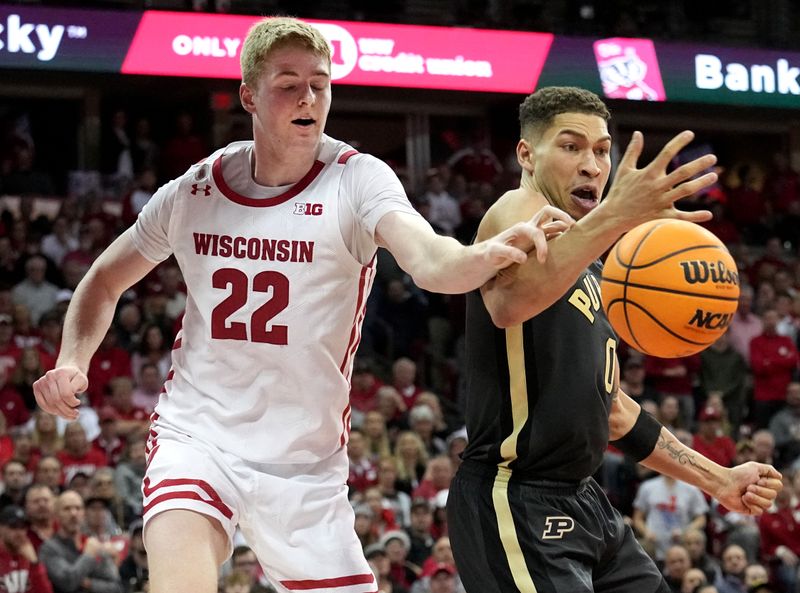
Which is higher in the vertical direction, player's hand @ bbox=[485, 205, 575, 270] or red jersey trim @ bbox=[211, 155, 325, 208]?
red jersey trim @ bbox=[211, 155, 325, 208]

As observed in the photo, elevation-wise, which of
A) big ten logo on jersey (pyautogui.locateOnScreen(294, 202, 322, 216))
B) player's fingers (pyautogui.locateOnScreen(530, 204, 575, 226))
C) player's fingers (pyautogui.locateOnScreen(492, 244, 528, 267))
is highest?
big ten logo on jersey (pyautogui.locateOnScreen(294, 202, 322, 216))

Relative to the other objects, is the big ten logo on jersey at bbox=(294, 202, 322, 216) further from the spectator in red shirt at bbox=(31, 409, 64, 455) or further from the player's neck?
the spectator in red shirt at bbox=(31, 409, 64, 455)

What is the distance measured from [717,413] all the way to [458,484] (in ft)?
30.4

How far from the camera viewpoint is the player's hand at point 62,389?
408 centimetres

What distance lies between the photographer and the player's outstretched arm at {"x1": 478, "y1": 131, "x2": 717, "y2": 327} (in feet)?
10.7

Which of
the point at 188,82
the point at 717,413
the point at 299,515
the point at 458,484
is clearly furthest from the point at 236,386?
the point at 188,82

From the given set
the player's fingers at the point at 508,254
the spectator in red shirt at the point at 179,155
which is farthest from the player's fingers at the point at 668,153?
the spectator in red shirt at the point at 179,155

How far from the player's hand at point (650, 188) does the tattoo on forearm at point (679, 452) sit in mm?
1686

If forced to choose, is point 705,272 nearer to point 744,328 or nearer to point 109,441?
point 109,441

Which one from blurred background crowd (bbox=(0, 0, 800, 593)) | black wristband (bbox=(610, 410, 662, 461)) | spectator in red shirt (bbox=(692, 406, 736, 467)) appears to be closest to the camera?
black wristband (bbox=(610, 410, 662, 461))

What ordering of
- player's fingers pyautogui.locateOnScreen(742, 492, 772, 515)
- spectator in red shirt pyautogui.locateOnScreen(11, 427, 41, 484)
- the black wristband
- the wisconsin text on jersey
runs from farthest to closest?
spectator in red shirt pyautogui.locateOnScreen(11, 427, 41, 484)
the black wristband
player's fingers pyautogui.locateOnScreen(742, 492, 772, 515)
the wisconsin text on jersey

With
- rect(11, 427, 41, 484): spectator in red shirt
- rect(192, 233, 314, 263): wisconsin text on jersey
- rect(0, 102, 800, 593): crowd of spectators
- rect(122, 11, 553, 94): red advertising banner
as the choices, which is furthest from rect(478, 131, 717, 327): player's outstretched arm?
rect(122, 11, 553, 94): red advertising banner

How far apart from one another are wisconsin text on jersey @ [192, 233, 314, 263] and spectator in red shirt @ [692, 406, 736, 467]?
30.4 ft

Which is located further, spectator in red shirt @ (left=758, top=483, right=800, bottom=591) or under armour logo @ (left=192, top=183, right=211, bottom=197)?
spectator in red shirt @ (left=758, top=483, right=800, bottom=591)
